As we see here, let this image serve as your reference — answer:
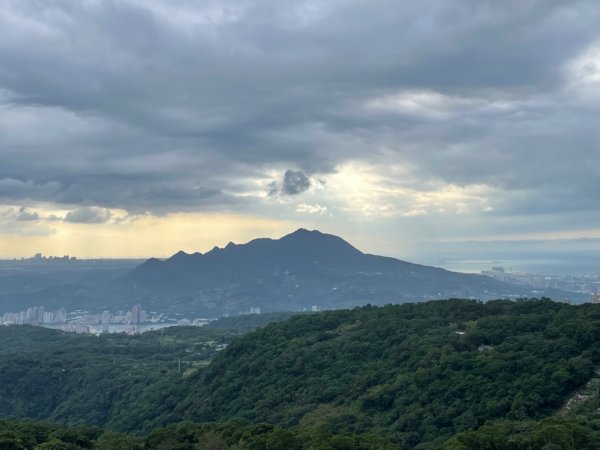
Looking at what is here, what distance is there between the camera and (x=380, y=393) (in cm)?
5456

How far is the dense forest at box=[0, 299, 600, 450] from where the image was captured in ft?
133

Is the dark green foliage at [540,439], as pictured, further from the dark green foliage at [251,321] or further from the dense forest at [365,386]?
the dark green foliage at [251,321]

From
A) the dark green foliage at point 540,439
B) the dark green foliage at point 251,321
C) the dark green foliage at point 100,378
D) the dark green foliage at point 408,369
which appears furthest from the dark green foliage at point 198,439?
the dark green foliage at point 251,321

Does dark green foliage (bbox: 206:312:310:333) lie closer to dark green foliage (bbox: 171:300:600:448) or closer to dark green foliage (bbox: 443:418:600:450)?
dark green foliage (bbox: 171:300:600:448)

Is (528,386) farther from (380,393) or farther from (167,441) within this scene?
(167,441)

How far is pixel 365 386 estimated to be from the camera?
59062 millimetres

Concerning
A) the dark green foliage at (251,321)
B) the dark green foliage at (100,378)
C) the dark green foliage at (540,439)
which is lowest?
the dark green foliage at (100,378)

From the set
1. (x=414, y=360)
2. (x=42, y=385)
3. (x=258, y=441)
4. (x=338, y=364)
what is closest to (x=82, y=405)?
(x=42, y=385)

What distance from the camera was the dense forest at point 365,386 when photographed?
40656 mm

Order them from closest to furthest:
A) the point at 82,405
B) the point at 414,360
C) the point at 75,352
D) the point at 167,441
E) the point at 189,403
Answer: the point at 167,441, the point at 414,360, the point at 189,403, the point at 82,405, the point at 75,352

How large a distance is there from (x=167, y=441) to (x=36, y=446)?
757cm

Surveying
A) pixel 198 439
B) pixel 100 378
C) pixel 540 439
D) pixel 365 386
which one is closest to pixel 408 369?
A: pixel 365 386

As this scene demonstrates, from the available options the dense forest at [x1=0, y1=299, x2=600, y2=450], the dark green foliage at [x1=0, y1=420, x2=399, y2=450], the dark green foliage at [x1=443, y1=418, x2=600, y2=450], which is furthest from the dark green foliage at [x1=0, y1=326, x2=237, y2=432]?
the dark green foliage at [x1=443, y1=418, x2=600, y2=450]

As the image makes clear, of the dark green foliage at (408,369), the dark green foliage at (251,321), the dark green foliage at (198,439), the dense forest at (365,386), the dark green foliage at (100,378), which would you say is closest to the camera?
the dark green foliage at (198,439)
